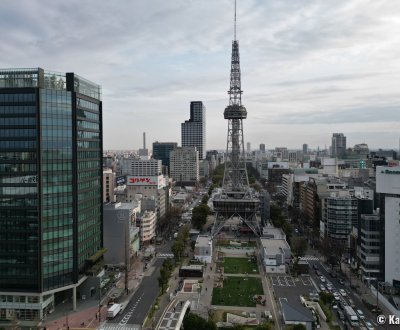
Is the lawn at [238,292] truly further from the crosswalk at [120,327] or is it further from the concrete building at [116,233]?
the concrete building at [116,233]

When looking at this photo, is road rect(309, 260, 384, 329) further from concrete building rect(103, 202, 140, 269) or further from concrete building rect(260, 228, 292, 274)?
concrete building rect(103, 202, 140, 269)

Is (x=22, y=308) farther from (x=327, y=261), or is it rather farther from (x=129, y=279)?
(x=327, y=261)

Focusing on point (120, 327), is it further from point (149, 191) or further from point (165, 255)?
point (149, 191)

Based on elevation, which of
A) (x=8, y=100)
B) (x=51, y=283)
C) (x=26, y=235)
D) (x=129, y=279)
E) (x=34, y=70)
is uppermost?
(x=34, y=70)

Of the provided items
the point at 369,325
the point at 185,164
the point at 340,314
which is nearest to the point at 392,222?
the point at 340,314

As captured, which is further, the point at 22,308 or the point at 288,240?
the point at 288,240

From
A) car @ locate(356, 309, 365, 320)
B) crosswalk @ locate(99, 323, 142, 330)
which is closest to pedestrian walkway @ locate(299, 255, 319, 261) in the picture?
car @ locate(356, 309, 365, 320)

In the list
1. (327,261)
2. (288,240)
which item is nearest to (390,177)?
(327,261)
